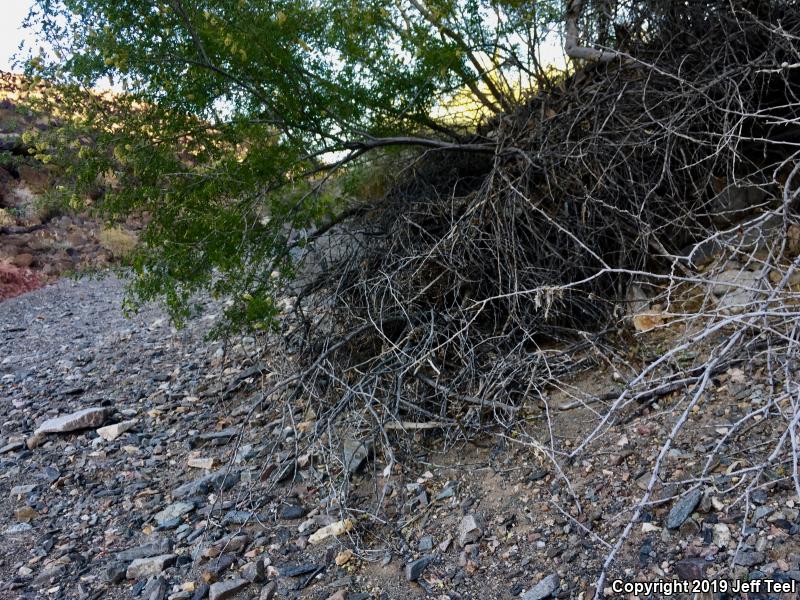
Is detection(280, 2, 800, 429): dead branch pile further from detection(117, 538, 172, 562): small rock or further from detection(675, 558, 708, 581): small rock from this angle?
detection(675, 558, 708, 581): small rock

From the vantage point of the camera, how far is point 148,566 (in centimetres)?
288

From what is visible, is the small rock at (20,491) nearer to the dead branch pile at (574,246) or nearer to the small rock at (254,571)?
the dead branch pile at (574,246)

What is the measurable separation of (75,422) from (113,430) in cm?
30

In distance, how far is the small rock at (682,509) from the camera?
7.57 ft

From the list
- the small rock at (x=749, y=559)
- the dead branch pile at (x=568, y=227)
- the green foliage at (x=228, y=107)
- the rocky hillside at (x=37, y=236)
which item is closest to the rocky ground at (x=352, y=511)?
the small rock at (x=749, y=559)

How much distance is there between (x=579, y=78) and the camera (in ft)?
14.4

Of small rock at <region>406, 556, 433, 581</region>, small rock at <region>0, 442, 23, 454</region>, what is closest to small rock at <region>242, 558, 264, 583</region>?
small rock at <region>406, 556, 433, 581</region>

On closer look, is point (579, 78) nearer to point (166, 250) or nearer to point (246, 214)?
point (246, 214)

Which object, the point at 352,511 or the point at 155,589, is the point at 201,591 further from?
the point at 352,511

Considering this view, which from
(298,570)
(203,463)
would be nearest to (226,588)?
(298,570)

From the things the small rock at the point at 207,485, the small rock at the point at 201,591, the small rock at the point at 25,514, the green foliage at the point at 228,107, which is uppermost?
the green foliage at the point at 228,107

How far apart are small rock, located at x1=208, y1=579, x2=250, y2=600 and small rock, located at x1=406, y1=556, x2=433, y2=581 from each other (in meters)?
0.65

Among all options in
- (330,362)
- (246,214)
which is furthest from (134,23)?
(330,362)

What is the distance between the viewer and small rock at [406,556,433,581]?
2533mm
